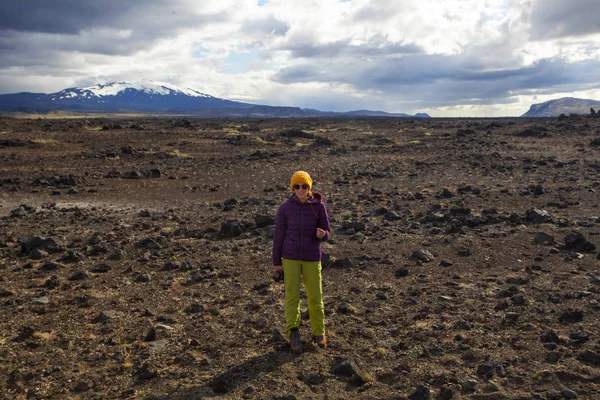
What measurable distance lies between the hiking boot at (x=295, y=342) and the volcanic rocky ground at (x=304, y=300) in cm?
13

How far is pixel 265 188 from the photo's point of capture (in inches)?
695

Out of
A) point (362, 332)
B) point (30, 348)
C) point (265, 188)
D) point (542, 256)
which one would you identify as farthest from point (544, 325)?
point (265, 188)

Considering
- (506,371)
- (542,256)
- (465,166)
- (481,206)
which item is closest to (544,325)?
(506,371)

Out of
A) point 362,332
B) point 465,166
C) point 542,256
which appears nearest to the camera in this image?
point 362,332

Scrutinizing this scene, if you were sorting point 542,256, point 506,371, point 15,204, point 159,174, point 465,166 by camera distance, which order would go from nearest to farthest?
Result: 1. point 506,371
2. point 542,256
3. point 15,204
4. point 159,174
5. point 465,166

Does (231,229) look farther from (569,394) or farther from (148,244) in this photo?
(569,394)

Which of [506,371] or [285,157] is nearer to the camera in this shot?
[506,371]

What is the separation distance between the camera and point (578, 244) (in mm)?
9117

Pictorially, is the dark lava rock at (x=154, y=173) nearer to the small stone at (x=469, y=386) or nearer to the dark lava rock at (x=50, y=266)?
the dark lava rock at (x=50, y=266)

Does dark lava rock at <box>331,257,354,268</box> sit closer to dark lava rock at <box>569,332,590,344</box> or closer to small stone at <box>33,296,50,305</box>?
dark lava rock at <box>569,332,590,344</box>

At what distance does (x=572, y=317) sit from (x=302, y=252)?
3.59m

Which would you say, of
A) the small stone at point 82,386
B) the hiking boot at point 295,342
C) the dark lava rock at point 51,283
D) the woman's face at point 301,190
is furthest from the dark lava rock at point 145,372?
the dark lava rock at point 51,283

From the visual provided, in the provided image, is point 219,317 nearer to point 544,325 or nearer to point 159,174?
point 544,325

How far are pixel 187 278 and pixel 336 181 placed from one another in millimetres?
11342
